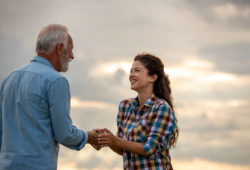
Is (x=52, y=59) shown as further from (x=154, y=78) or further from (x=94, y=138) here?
(x=154, y=78)

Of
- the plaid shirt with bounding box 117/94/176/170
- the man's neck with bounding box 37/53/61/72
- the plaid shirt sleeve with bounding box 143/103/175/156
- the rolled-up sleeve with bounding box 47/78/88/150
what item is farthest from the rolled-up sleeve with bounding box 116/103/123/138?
the man's neck with bounding box 37/53/61/72

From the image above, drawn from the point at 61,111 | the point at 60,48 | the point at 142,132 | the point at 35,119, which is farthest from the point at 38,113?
the point at 142,132

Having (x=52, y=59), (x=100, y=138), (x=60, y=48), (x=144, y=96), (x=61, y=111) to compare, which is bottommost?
(x=100, y=138)

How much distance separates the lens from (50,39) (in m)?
4.80

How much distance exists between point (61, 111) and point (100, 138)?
4.44 feet

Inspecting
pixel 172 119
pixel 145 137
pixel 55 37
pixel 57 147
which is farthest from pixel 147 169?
pixel 55 37

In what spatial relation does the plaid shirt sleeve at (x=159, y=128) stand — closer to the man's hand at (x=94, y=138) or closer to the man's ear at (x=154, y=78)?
the man's ear at (x=154, y=78)

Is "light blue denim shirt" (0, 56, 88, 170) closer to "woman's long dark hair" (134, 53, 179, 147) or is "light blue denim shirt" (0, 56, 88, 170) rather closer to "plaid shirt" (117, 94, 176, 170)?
"plaid shirt" (117, 94, 176, 170)

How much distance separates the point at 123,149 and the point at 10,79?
1.90m

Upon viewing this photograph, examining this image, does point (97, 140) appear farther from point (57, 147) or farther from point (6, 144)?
point (6, 144)

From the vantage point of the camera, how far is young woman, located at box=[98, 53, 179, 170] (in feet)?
17.7

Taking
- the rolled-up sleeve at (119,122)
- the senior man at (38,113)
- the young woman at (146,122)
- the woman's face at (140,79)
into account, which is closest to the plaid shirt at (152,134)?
the young woman at (146,122)

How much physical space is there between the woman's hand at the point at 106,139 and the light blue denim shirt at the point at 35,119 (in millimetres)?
958

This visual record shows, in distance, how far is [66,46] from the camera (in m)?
4.93
